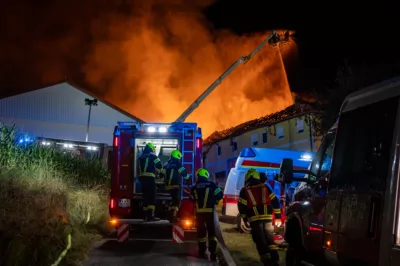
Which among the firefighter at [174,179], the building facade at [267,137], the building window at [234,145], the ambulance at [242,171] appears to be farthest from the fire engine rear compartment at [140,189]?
the building window at [234,145]

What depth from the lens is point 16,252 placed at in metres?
6.15

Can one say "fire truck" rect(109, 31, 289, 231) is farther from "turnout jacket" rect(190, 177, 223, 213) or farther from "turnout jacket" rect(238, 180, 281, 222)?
"turnout jacket" rect(238, 180, 281, 222)

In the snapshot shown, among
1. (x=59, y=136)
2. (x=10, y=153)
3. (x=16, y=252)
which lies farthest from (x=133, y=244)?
(x=59, y=136)

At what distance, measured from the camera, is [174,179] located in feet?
34.4

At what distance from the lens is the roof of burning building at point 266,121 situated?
959 inches

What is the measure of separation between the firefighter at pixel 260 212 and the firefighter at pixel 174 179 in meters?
3.15

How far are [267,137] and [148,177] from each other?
20445 millimetres

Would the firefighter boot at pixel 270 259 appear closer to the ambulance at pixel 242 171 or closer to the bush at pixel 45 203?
the bush at pixel 45 203

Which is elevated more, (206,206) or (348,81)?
(348,81)

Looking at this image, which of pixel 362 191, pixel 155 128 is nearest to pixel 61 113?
pixel 155 128

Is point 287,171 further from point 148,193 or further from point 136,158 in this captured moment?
point 136,158

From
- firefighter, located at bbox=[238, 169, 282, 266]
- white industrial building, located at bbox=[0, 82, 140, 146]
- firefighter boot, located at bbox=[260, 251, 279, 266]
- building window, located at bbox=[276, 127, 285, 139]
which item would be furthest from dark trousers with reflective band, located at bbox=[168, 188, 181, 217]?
white industrial building, located at bbox=[0, 82, 140, 146]

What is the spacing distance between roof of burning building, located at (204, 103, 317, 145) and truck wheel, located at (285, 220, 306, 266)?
16219 mm

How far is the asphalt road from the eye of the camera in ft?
27.5
